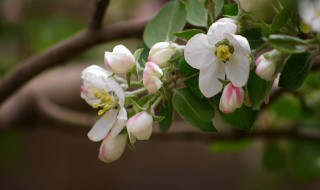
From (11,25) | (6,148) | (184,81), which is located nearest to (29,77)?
(184,81)

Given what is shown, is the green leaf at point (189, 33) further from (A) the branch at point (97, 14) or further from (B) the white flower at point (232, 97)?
(A) the branch at point (97, 14)

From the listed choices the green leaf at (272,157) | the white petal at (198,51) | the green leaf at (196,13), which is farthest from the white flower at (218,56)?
the green leaf at (272,157)

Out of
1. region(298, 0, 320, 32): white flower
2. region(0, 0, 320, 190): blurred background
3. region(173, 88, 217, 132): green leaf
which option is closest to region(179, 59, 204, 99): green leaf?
region(173, 88, 217, 132): green leaf

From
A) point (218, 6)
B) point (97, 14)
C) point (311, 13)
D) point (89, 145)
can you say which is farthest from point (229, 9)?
point (89, 145)

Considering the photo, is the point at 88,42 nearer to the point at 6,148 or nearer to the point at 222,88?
the point at 222,88

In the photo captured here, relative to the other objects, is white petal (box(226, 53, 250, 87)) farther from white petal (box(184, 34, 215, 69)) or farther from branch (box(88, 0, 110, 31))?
branch (box(88, 0, 110, 31))
